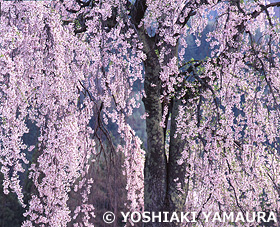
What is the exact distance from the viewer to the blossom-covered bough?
3.31 meters

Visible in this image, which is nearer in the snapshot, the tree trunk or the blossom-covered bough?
the blossom-covered bough

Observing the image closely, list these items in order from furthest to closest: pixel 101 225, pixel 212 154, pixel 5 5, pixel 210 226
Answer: pixel 101 225 → pixel 210 226 → pixel 212 154 → pixel 5 5

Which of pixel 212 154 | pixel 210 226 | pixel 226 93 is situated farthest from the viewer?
pixel 210 226

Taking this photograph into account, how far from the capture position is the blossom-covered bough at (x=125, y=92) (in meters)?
3.31

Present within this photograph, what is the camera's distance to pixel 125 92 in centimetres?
433

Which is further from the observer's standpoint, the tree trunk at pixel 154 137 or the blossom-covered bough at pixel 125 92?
the tree trunk at pixel 154 137

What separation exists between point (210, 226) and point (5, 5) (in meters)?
4.75

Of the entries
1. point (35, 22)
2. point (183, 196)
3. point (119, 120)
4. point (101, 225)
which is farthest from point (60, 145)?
point (101, 225)

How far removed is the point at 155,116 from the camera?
5012 mm

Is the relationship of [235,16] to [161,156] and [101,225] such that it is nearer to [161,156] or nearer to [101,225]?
[161,156]

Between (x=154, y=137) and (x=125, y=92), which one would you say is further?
(x=154, y=137)

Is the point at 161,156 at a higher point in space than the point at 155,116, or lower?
lower

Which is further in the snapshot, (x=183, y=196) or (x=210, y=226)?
(x=210, y=226)

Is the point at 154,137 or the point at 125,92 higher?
the point at 125,92
